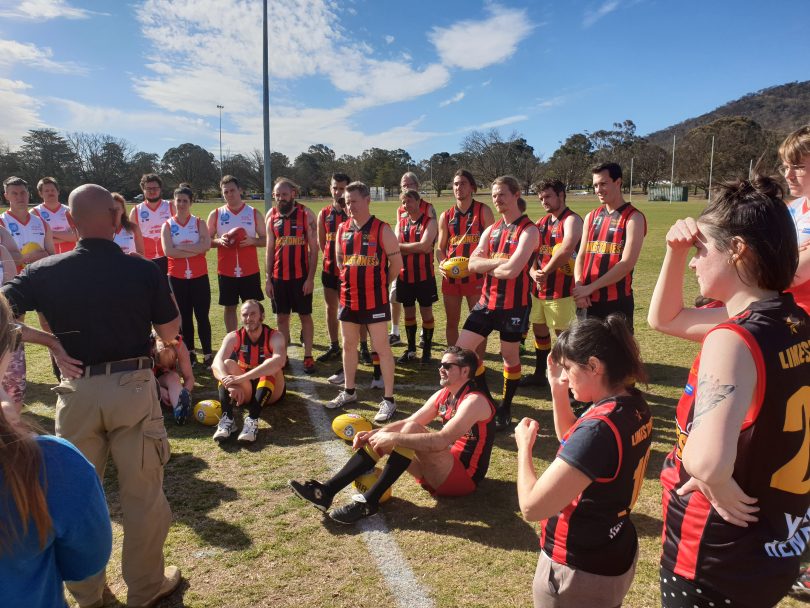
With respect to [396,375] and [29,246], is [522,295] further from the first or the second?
[29,246]

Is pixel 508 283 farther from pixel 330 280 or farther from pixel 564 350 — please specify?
pixel 330 280

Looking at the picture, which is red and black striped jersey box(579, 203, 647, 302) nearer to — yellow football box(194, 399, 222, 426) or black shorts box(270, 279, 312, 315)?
black shorts box(270, 279, 312, 315)

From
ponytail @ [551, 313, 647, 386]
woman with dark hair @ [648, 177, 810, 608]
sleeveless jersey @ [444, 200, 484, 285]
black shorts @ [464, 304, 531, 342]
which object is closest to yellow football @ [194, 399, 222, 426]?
black shorts @ [464, 304, 531, 342]

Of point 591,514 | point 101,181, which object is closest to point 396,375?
point 591,514

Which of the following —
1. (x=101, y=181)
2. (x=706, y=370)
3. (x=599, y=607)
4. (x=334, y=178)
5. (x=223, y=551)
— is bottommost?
(x=223, y=551)

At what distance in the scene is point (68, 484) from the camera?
A: 1280mm

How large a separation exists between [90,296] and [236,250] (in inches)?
175

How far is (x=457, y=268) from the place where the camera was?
670 cm

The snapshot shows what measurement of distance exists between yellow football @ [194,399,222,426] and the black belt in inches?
98.2

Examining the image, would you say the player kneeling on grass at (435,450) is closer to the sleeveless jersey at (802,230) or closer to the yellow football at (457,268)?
the sleeveless jersey at (802,230)

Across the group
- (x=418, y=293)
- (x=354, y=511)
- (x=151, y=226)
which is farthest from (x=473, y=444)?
(x=151, y=226)

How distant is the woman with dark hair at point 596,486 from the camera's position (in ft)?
6.45

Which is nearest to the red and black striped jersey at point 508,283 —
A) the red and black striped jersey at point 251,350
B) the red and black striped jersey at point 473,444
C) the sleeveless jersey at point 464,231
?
the red and black striped jersey at point 473,444

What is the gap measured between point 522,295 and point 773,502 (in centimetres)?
367
